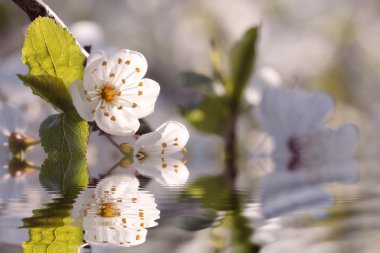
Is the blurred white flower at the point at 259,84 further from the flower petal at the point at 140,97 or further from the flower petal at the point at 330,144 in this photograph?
the flower petal at the point at 140,97

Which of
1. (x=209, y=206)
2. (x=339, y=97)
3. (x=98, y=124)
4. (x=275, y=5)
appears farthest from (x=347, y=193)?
(x=275, y=5)

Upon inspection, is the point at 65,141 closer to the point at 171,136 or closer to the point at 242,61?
the point at 171,136

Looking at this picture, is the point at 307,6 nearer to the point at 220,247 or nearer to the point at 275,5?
the point at 275,5

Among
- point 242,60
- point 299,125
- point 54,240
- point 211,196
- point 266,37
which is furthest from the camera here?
point 266,37

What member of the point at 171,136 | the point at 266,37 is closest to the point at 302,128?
the point at 171,136

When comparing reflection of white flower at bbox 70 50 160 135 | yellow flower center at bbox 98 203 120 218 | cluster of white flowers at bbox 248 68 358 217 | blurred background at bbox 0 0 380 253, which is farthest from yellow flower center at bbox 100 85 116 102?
blurred background at bbox 0 0 380 253

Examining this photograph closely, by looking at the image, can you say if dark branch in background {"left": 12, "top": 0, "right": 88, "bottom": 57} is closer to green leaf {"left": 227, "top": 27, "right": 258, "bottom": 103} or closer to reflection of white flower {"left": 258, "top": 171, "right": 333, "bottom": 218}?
reflection of white flower {"left": 258, "top": 171, "right": 333, "bottom": 218}
